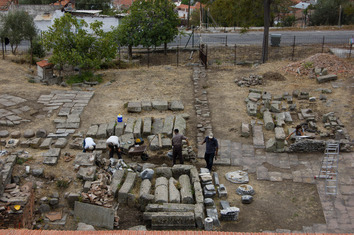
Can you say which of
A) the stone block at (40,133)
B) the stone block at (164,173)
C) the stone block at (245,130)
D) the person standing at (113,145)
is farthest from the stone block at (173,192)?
the stone block at (40,133)

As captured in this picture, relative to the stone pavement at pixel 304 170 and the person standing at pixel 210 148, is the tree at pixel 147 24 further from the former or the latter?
the person standing at pixel 210 148

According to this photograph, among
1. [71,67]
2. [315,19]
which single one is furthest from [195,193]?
[315,19]

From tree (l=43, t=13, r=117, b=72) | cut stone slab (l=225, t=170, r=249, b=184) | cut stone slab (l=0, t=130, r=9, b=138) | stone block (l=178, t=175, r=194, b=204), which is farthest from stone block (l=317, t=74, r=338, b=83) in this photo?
cut stone slab (l=0, t=130, r=9, b=138)

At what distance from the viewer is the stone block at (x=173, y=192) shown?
32.6 ft

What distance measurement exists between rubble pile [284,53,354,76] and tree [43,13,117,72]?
972 cm

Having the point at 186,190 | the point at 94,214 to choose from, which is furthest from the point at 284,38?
the point at 94,214

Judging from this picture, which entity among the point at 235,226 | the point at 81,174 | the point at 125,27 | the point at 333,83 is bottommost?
the point at 235,226

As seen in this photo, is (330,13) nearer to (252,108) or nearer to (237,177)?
(252,108)

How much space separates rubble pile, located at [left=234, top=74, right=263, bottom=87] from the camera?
63.4 feet

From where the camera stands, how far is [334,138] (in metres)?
13.7

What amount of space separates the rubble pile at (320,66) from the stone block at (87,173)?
43.1 ft

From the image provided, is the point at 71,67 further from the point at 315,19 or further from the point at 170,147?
the point at 315,19

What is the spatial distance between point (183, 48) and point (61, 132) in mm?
14178

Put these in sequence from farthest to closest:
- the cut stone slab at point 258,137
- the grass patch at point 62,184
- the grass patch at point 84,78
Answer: the grass patch at point 84,78 < the cut stone slab at point 258,137 < the grass patch at point 62,184
